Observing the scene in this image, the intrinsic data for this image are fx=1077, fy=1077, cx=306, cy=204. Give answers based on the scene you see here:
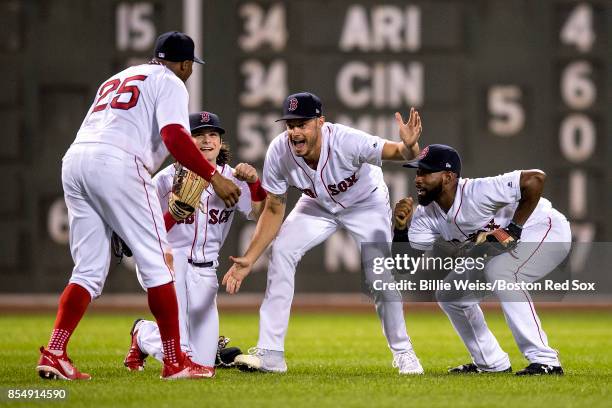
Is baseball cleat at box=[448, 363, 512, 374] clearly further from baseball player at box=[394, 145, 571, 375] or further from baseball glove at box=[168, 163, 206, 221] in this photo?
baseball glove at box=[168, 163, 206, 221]

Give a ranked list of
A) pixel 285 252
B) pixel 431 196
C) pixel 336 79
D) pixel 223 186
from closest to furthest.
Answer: pixel 223 186 → pixel 431 196 → pixel 285 252 → pixel 336 79

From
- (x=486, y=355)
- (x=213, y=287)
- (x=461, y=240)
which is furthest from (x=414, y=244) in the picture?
(x=213, y=287)

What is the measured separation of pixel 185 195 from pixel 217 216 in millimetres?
469

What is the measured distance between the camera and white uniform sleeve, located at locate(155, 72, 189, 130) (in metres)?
5.42

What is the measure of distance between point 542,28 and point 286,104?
6586 mm

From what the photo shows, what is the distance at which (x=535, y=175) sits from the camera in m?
5.82

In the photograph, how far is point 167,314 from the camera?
542 cm

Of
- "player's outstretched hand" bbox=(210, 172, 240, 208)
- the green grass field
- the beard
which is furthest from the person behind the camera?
the beard

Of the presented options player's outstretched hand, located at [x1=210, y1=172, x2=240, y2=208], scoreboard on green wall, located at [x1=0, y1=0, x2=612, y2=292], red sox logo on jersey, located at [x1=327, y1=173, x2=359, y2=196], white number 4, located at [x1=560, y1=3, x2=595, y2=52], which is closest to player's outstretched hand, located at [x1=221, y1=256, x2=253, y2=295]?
player's outstretched hand, located at [x1=210, y1=172, x2=240, y2=208]

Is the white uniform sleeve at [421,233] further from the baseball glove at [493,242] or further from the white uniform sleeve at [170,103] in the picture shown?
the white uniform sleeve at [170,103]

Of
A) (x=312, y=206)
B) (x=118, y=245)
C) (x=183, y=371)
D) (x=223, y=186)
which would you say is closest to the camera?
(x=223, y=186)

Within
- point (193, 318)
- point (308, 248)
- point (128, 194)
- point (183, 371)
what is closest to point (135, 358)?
point (193, 318)

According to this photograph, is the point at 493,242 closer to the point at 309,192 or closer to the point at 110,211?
the point at 309,192

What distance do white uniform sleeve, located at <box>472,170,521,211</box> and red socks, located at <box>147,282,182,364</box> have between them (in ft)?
5.92
